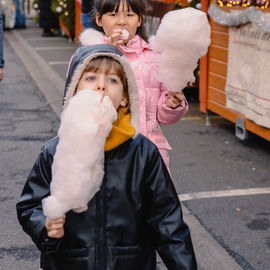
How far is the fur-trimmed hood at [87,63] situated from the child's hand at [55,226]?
1.60 ft

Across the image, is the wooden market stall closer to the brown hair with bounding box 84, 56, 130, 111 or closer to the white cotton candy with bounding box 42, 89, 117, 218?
the brown hair with bounding box 84, 56, 130, 111

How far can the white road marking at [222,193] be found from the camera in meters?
4.77

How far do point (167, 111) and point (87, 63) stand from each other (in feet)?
2.63

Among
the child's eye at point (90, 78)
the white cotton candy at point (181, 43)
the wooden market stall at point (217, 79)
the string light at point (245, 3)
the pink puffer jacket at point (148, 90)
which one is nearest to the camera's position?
the child's eye at point (90, 78)

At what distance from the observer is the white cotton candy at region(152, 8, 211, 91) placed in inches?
93.5

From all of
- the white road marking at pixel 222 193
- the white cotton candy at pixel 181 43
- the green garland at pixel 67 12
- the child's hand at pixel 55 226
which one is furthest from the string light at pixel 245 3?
the green garland at pixel 67 12

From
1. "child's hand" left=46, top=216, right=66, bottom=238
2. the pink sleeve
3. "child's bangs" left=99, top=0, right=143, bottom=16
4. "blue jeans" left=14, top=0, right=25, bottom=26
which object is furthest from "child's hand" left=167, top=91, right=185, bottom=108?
"blue jeans" left=14, top=0, right=25, bottom=26

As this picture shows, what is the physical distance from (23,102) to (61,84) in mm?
1367

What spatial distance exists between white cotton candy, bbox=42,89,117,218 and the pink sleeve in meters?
1.02

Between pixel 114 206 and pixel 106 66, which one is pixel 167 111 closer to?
pixel 106 66

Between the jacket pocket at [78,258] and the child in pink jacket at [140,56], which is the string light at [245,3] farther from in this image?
the jacket pocket at [78,258]

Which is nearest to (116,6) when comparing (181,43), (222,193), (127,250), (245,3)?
(181,43)

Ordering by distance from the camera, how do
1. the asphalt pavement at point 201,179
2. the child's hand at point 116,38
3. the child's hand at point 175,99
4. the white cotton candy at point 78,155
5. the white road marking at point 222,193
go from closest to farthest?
the white cotton candy at point 78,155 < the child's hand at point 175,99 < the child's hand at point 116,38 < the asphalt pavement at point 201,179 < the white road marking at point 222,193

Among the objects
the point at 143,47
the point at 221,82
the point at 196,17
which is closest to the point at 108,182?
the point at 196,17
